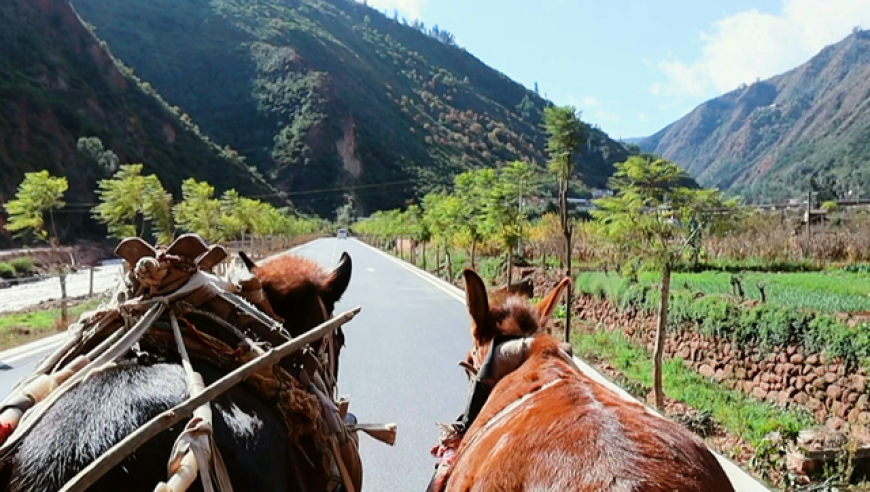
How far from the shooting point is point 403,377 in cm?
1061

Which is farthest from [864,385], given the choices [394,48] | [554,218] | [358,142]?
[394,48]

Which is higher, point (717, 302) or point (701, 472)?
point (701, 472)

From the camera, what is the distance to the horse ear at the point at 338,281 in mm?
3998

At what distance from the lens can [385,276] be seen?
32.6m

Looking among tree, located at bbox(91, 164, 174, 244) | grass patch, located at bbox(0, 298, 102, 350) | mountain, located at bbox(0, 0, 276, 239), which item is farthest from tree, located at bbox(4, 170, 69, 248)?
mountain, located at bbox(0, 0, 276, 239)

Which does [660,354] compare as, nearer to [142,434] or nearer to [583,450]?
[583,450]

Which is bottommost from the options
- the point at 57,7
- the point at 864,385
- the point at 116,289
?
the point at 864,385

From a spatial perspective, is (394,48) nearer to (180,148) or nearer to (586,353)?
(180,148)

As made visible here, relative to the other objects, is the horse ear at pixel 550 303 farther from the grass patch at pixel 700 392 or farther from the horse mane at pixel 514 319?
the grass patch at pixel 700 392

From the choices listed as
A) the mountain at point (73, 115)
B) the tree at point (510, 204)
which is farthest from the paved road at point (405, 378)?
the mountain at point (73, 115)

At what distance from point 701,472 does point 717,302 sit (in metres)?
13.1

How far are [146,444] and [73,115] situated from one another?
65.5m

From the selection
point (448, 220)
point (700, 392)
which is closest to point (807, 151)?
point (448, 220)

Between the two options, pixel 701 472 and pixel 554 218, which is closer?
pixel 701 472
